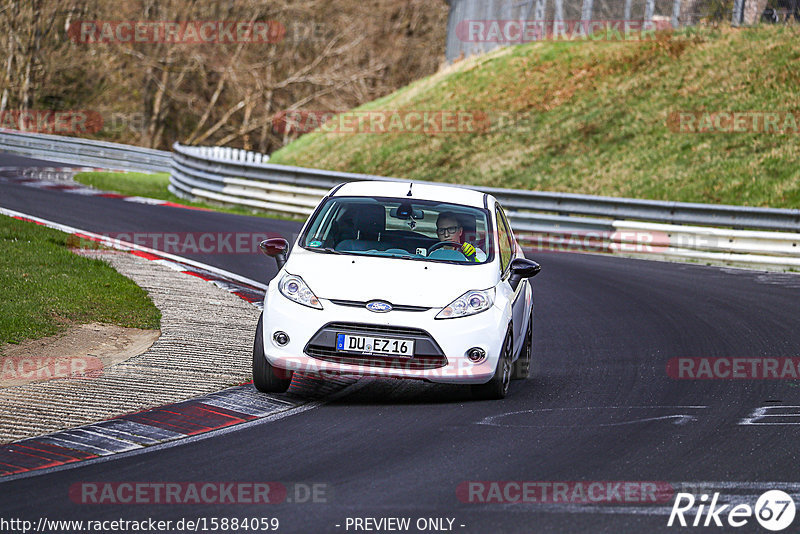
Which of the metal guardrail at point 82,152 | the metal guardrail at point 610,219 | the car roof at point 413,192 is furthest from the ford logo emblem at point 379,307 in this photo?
the metal guardrail at point 82,152

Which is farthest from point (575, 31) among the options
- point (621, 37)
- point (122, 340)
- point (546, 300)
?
point (122, 340)

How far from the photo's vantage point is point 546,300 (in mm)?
14445

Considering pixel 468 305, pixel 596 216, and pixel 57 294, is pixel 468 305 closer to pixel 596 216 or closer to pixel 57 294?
pixel 57 294

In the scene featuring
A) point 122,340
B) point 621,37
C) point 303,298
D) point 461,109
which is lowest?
→ point 122,340

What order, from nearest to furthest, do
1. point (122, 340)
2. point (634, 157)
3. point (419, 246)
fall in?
point (419, 246)
point (122, 340)
point (634, 157)

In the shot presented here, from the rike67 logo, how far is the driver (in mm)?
3486

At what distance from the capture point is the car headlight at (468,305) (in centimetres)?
829

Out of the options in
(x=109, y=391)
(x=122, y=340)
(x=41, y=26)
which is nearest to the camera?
(x=109, y=391)

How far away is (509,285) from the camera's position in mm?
9133

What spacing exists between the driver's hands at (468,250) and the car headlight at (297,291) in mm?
1451

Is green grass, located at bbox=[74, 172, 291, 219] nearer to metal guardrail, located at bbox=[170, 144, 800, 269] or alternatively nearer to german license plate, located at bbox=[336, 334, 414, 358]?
metal guardrail, located at bbox=[170, 144, 800, 269]

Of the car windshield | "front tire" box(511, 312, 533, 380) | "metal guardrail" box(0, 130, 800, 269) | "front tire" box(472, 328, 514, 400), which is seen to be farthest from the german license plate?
"metal guardrail" box(0, 130, 800, 269)

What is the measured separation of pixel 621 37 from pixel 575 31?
1535mm

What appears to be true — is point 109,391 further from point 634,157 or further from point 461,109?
point 461,109
